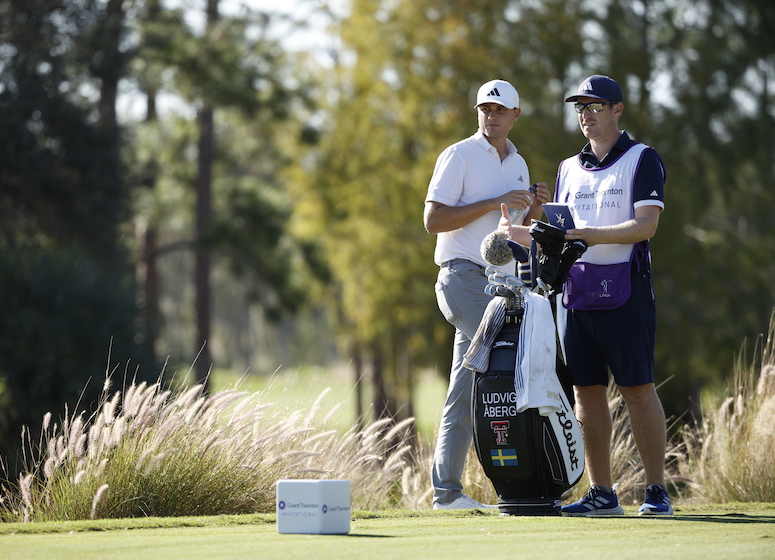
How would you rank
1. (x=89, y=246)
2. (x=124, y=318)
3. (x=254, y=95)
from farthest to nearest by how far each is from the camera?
1. (x=254, y=95)
2. (x=89, y=246)
3. (x=124, y=318)

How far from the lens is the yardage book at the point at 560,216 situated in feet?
15.5

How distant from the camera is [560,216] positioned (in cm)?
475

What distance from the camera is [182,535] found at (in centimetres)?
401

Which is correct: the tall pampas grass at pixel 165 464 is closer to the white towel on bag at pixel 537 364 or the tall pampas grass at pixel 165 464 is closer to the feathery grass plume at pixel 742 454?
the white towel on bag at pixel 537 364

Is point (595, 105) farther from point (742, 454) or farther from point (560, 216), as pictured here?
point (742, 454)

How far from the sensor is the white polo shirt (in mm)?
5469

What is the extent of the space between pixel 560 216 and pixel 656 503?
1365mm

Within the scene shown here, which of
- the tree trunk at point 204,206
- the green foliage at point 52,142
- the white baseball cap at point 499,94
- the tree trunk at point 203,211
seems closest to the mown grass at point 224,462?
the white baseball cap at point 499,94

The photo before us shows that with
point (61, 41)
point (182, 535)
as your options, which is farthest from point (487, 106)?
point (61, 41)

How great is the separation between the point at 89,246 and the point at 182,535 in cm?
1505

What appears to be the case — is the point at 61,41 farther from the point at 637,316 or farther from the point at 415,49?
the point at 637,316

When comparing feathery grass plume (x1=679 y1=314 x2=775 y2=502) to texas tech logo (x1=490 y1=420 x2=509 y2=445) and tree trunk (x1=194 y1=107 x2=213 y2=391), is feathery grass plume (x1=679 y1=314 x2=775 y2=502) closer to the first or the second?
texas tech logo (x1=490 y1=420 x2=509 y2=445)

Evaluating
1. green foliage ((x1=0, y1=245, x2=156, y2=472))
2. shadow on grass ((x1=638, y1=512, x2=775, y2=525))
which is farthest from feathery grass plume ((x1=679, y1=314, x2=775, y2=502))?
green foliage ((x1=0, y1=245, x2=156, y2=472))

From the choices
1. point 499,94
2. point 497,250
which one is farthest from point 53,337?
point 497,250
